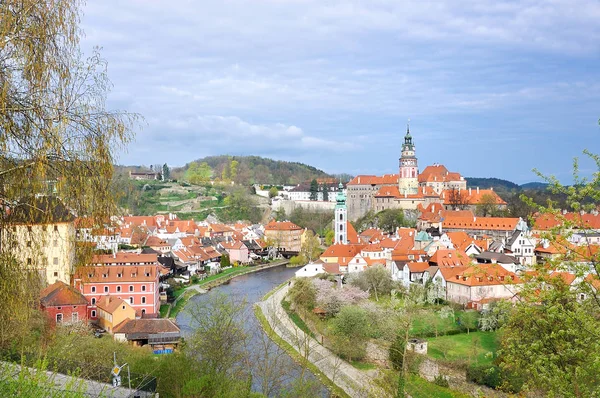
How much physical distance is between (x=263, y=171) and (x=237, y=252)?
61.1 meters

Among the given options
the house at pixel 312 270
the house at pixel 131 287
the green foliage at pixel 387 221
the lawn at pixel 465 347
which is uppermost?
the green foliage at pixel 387 221

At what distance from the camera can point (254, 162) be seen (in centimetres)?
11675

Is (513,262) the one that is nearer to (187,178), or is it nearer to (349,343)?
(349,343)

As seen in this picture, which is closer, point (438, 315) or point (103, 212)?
point (103, 212)

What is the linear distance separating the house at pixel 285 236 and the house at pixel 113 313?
32895 millimetres

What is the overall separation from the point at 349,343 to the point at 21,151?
15954 millimetres

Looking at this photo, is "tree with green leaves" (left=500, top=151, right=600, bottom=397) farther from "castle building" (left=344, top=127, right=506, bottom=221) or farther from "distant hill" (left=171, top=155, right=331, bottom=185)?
"distant hill" (left=171, top=155, right=331, bottom=185)

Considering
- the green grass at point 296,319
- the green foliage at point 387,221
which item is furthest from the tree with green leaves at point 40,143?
the green foliage at point 387,221

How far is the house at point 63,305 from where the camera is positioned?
18.8m

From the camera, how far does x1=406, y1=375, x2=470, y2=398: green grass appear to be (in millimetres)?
15188

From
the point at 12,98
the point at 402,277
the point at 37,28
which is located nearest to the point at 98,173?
the point at 12,98

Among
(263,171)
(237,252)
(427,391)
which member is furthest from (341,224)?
(263,171)

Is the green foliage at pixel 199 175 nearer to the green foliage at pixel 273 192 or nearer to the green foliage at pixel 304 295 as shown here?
the green foliage at pixel 273 192

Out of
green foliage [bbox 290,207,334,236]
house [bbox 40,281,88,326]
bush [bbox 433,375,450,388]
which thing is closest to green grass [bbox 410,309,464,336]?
bush [bbox 433,375,450,388]
